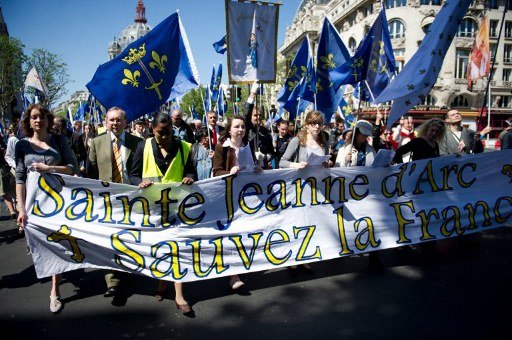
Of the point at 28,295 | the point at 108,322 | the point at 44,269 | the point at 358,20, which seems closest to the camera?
the point at 108,322

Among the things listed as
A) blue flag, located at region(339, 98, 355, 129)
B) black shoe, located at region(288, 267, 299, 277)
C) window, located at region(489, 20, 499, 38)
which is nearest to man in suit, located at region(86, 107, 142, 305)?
black shoe, located at region(288, 267, 299, 277)

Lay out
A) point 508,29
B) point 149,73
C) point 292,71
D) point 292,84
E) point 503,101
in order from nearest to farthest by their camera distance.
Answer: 1. point 149,73
2. point 292,71
3. point 292,84
4. point 503,101
5. point 508,29

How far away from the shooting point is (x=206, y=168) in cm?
538

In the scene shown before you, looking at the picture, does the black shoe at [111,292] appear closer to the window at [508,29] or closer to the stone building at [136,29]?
the window at [508,29]

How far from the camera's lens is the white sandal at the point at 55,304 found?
3.46m

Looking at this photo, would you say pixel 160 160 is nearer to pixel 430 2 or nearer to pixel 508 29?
pixel 430 2

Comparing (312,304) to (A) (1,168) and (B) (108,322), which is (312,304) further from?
(A) (1,168)

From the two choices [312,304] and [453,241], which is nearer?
[312,304]

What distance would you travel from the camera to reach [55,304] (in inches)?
138

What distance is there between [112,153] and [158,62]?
1565 mm

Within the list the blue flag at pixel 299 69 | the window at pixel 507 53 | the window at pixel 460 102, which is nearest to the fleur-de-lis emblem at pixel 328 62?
the blue flag at pixel 299 69

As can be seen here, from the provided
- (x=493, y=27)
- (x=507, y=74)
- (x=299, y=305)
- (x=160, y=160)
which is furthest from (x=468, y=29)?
(x=160, y=160)

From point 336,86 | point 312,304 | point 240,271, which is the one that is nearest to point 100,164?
point 240,271

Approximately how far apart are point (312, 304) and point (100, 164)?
2832 mm
